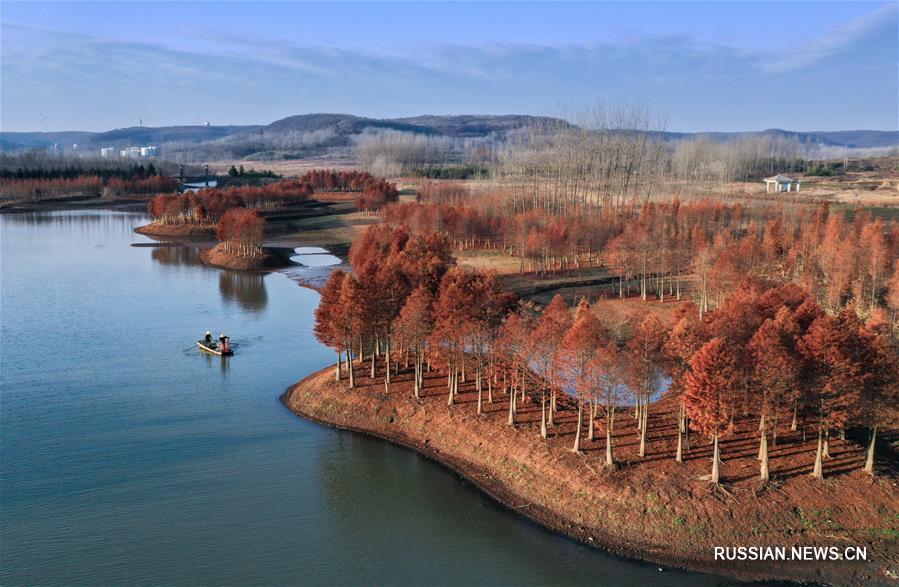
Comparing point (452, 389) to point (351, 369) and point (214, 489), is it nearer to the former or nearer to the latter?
point (351, 369)

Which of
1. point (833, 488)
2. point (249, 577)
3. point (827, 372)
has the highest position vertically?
point (827, 372)

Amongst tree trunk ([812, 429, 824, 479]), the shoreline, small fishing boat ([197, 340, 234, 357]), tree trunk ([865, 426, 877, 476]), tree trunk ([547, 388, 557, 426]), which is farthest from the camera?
small fishing boat ([197, 340, 234, 357])

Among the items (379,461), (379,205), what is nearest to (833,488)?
(379,461)

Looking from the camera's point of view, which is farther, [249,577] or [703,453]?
[703,453]

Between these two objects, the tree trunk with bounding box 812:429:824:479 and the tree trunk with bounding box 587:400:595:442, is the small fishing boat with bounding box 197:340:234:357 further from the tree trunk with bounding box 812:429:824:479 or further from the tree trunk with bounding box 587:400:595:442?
the tree trunk with bounding box 812:429:824:479

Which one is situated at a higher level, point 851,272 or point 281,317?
point 851,272

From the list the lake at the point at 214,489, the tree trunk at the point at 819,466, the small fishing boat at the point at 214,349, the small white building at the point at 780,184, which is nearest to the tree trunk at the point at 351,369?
the lake at the point at 214,489

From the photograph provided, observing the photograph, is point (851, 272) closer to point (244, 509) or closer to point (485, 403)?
point (485, 403)

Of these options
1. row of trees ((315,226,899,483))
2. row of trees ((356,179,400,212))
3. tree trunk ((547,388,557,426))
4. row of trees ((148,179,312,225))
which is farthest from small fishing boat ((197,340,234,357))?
row of trees ((356,179,400,212))
